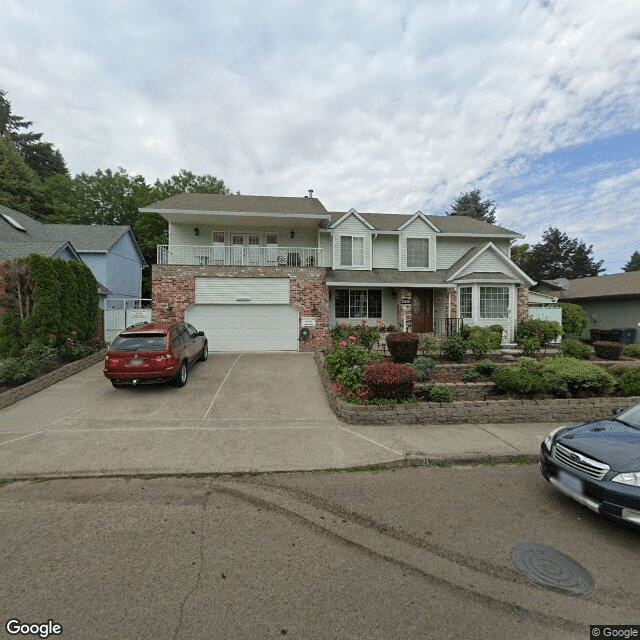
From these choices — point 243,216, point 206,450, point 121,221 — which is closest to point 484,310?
point 243,216

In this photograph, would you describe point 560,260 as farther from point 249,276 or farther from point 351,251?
point 249,276

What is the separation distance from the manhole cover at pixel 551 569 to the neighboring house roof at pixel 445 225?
14451 millimetres

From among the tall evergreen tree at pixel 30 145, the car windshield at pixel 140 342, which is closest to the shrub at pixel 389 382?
the car windshield at pixel 140 342

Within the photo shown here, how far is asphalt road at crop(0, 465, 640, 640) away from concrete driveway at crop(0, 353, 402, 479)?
47 cm

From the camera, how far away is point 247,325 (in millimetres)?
13773

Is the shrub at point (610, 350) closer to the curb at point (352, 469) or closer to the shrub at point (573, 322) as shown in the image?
the shrub at point (573, 322)

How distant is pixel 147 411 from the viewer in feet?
23.2

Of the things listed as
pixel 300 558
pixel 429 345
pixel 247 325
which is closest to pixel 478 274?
pixel 429 345

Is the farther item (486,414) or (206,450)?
(486,414)

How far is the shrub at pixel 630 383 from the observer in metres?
7.58

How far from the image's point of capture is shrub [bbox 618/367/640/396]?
758 cm

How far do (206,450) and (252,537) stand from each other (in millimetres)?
2384

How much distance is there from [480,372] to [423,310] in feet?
25.7

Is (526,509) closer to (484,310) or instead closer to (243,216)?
(484,310)
